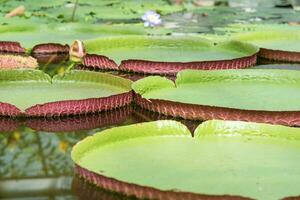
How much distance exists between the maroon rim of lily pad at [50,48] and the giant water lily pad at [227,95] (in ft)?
3.89

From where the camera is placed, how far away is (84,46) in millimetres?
3102

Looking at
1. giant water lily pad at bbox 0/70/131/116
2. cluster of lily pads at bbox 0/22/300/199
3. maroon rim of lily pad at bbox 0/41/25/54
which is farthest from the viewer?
maroon rim of lily pad at bbox 0/41/25/54

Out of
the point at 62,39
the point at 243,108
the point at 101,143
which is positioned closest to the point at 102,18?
the point at 62,39

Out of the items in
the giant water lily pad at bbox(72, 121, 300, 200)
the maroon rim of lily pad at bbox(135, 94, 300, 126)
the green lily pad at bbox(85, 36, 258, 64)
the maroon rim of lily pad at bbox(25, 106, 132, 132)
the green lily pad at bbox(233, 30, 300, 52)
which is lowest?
the green lily pad at bbox(233, 30, 300, 52)

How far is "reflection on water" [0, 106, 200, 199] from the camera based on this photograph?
1.45 meters

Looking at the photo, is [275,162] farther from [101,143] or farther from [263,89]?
[263,89]

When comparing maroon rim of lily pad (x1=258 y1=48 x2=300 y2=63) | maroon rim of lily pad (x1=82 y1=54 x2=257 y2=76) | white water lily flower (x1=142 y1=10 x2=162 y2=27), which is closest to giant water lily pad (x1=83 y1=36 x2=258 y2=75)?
maroon rim of lily pad (x1=82 y1=54 x2=257 y2=76)

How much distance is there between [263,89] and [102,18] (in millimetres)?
3167

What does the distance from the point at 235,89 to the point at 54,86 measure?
0.64m

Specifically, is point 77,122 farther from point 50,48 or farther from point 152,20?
point 152,20

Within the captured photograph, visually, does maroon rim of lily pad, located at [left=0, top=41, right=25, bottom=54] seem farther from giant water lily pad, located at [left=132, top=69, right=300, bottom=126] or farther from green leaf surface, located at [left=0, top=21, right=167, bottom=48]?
giant water lily pad, located at [left=132, top=69, right=300, bottom=126]

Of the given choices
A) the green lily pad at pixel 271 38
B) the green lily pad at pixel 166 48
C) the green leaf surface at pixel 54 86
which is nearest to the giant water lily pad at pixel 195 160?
the green leaf surface at pixel 54 86

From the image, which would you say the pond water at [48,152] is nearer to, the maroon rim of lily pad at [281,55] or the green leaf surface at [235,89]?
the green leaf surface at [235,89]

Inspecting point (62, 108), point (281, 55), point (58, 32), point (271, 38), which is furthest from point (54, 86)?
point (271, 38)
